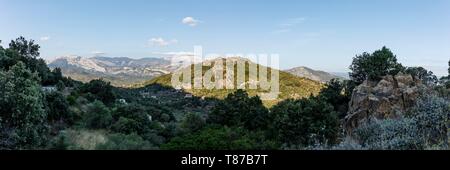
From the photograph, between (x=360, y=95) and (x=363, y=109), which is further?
(x=360, y=95)

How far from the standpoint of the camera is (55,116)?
3325 centimetres

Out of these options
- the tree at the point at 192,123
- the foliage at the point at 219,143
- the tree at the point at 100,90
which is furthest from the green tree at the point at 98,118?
the tree at the point at 100,90

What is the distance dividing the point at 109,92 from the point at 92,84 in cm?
251

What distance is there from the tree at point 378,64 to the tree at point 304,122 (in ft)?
36.5

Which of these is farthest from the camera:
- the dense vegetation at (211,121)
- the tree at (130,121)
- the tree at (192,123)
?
the tree at (192,123)

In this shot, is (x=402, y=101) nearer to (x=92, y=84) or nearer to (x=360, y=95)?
(x=360, y=95)

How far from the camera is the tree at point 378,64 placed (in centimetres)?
4084

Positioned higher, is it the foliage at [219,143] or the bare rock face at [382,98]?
the bare rock face at [382,98]

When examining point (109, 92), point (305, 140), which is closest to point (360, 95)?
point (305, 140)

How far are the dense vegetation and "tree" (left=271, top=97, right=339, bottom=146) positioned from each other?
0.08 metres

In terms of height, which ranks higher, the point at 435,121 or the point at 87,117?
the point at 435,121

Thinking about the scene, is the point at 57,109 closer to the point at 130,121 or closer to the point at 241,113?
the point at 130,121

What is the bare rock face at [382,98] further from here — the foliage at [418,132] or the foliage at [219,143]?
the foliage at [418,132]
